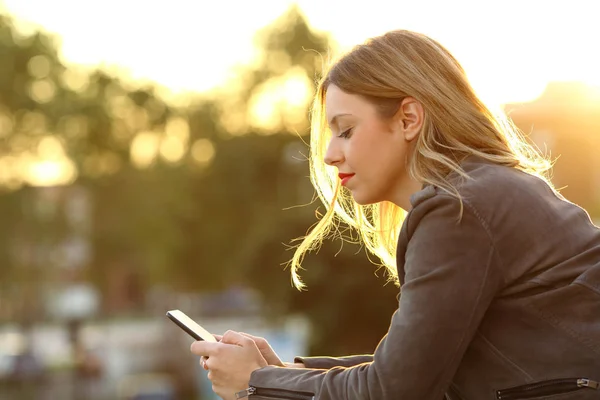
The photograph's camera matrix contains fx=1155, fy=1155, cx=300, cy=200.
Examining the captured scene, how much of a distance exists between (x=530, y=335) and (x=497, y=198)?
290 mm

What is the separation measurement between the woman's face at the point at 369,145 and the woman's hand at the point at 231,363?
455mm

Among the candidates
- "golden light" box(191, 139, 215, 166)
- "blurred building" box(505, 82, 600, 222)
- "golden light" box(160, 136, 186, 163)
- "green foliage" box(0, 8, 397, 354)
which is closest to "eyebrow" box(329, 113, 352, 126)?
"blurred building" box(505, 82, 600, 222)

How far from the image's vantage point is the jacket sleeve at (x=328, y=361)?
293 cm

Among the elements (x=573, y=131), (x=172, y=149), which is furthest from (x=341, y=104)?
(x=172, y=149)

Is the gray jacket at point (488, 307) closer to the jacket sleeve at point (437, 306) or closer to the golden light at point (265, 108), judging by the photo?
the jacket sleeve at point (437, 306)

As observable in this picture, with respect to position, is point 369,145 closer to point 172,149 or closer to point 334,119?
point 334,119

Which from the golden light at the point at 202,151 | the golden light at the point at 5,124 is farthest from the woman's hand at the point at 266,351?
the golden light at the point at 202,151

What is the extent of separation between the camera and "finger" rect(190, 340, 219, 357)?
105 inches

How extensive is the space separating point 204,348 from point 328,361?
0.40 m

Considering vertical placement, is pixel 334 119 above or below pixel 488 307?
above

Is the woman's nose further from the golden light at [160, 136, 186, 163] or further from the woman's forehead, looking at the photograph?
the golden light at [160, 136, 186, 163]

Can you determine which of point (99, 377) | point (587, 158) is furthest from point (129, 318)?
point (587, 158)

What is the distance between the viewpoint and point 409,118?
2662mm

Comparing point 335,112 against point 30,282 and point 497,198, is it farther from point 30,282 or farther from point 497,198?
point 30,282
